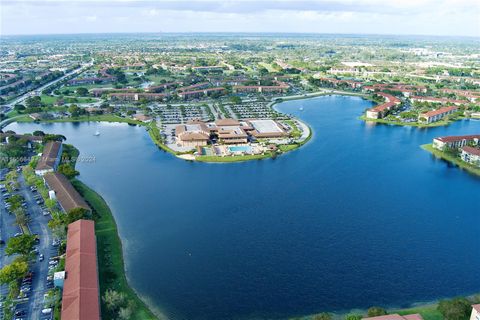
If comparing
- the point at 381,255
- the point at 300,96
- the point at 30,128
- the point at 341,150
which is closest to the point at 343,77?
the point at 300,96

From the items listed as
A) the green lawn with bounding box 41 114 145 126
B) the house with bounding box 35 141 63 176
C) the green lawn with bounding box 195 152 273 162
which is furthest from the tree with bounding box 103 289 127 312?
the green lawn with bounding box 41 114 145 126

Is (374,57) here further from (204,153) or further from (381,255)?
(381,255)

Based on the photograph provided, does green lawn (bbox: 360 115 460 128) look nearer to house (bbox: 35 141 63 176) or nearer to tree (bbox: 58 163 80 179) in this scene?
tree (bbox: 58 163 80 179)

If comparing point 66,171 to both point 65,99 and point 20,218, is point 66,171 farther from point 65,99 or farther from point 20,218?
point 65,99

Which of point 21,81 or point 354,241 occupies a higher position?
point 21,81

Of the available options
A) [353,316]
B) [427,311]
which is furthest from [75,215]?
[427,311]

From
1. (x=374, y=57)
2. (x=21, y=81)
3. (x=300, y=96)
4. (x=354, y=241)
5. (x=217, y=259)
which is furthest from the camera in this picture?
(x=374, y=57)

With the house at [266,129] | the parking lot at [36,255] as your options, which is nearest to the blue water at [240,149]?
the house at [266,129]

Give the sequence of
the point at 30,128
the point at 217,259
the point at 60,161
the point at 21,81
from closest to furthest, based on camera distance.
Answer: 1. the point at 217,259
2. the point at 60,161
3. the point at 30,128
4. the point at 21,81
